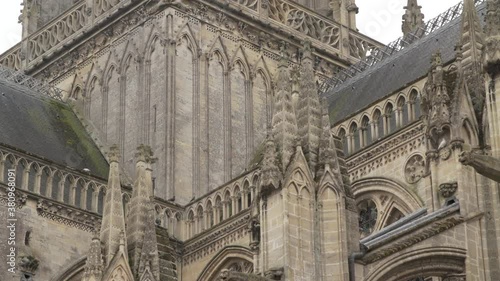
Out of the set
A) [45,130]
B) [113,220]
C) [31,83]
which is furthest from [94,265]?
[31,83]

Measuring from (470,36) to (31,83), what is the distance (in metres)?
21.4

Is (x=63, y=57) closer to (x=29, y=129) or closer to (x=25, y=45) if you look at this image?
(x=25, y=45)

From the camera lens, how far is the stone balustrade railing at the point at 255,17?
41.6 metres

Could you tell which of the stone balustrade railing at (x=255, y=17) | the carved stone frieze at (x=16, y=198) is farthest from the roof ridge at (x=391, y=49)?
the carved stone frieze at (x=16, y=198)

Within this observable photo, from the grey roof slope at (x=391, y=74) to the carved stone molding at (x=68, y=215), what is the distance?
634 cm

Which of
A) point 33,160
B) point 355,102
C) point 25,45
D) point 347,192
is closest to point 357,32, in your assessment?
point 355,102

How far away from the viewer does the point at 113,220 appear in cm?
2495

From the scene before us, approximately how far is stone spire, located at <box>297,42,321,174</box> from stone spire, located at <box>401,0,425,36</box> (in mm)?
19959

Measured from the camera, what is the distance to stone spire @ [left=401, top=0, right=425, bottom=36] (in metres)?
43.2

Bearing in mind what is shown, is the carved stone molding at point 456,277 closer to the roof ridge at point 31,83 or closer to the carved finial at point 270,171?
the carved finial at point 270,171

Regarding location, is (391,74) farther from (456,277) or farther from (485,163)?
(485,163)

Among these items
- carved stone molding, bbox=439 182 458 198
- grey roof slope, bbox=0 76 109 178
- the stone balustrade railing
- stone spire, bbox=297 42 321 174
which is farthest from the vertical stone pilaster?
carved stone molding, bbox=439 182 458 198

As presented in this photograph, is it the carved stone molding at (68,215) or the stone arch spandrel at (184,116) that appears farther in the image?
the stone arch spandrel at (184,116)

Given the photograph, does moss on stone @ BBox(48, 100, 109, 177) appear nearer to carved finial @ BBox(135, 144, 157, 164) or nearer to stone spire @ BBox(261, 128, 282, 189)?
carved finial @ BBox(135, 144, 157, 164)
